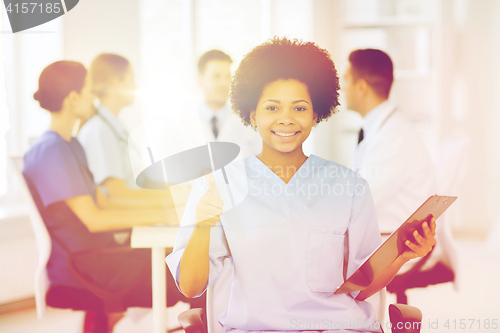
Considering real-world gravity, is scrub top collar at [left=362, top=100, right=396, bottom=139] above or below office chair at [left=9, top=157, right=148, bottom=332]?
above

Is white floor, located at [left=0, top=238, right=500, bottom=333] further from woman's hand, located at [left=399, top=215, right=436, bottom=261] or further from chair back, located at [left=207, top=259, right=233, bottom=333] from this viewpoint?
woman's hand, located at [left=399, top=215, right=436, bottom=261]

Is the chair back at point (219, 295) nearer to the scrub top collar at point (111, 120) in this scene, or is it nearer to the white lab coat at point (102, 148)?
the white lab coat at point (102, 148)

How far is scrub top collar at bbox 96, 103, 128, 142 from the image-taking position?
2.03 m

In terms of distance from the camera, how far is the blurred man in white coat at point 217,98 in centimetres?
267

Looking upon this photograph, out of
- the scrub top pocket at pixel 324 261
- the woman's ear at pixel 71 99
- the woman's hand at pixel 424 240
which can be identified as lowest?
the scrub top pocket at pixel 324 261

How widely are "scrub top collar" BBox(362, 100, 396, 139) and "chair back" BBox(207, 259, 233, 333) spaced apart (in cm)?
120

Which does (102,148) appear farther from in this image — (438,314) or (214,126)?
(438,314)

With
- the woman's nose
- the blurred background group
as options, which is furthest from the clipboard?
the blurred background group

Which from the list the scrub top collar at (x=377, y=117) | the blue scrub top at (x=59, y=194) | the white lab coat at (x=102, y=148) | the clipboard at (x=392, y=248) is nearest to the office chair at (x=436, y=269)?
the scrub top collar at (x=377, y=117)

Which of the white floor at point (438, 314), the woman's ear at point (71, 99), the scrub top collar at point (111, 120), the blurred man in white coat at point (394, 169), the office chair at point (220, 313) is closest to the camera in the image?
the office chair at point (220, 313)

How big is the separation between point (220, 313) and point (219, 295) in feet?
0.15

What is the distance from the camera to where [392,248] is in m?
0.87

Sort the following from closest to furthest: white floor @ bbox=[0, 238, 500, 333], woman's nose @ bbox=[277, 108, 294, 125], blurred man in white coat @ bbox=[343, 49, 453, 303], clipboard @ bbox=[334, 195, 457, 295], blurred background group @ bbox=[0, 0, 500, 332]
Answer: clipboard @ bbox=[334, 195, 457, 295] → woman's nose @ bbox=[277, 108, 294, 125] → blurred man in white coat @ bbox=[343, 49, 453, 303] → white floor @ bbox=[0, 238, 500, 333] → blurred background group @ bbox=[0, 0, 500, 332]

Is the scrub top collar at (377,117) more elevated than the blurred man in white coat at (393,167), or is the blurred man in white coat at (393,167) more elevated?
the scrub top collar at (377,117)
